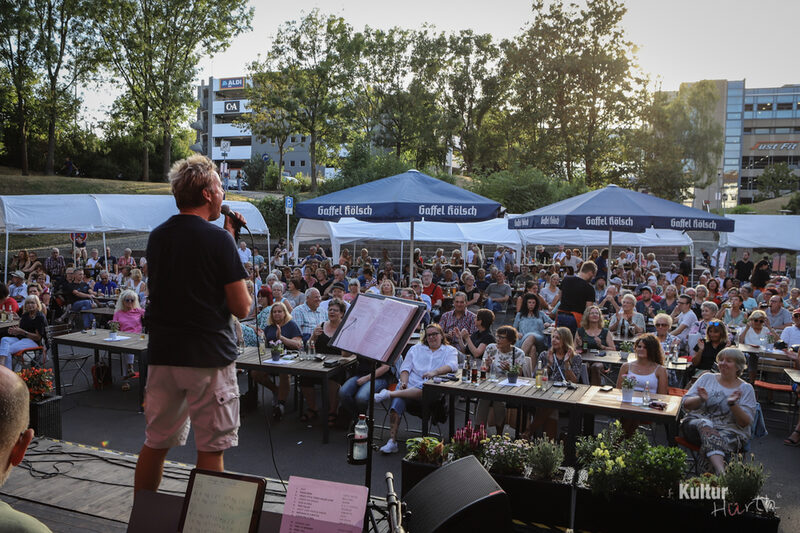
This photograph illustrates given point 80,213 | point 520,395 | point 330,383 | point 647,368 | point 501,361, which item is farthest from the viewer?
point 80,213

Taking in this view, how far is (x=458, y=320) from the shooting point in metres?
7.97

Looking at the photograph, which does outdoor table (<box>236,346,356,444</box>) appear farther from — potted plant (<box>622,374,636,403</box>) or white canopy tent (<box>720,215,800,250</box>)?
white canopy tent (<box>720,215,800,250</box>)

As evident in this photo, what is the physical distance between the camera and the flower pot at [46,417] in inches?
214

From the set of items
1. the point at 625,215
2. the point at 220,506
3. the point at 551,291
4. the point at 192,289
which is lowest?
the point at 220,506

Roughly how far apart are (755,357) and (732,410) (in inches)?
132

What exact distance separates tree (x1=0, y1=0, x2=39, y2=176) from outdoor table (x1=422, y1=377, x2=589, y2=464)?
31.5 m

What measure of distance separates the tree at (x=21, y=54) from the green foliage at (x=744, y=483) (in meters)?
34.0

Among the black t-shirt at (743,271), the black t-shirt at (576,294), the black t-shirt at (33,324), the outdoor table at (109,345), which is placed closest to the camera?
the outdoor table at (109,345)

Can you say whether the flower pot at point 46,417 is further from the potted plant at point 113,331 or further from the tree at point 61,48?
the tree at point 61,48

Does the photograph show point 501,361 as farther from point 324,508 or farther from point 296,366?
point 324,508

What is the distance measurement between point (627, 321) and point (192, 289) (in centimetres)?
700

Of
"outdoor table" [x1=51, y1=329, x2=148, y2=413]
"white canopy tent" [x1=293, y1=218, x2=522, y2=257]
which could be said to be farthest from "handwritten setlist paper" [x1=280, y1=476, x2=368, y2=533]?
"white canopy tent" [x1=293, y1=218, x2=522, y2=257]

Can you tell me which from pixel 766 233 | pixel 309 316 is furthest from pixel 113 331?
pixel 766 233

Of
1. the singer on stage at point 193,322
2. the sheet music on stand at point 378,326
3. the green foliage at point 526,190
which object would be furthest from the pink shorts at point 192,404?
the green foliage at point 526,190
